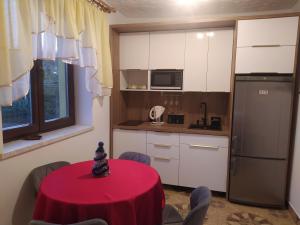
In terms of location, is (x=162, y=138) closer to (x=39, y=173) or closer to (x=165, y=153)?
(x=165, y=153)

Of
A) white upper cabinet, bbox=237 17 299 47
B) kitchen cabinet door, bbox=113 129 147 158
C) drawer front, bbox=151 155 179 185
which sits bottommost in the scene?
drawer front, bbox=151 155 179 185

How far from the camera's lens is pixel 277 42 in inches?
100

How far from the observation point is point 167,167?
3.12 meters

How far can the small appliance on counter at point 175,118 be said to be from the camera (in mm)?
3418

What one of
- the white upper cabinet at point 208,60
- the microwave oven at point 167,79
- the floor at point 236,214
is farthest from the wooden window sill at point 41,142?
the white upper cabinet at point 208,60

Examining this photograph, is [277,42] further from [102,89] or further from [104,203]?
[104,203]

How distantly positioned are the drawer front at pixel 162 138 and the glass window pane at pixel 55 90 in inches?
43.4

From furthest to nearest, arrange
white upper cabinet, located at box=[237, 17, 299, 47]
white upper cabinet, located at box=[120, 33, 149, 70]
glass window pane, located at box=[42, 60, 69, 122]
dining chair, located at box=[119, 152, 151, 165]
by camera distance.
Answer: white upper cabinet, located at box=[120, 33, 149, 70] < white upper cabinet, located at box=[237, 17, 299, 47] < glass window pane, located at box=[42, 60, 69, 122] < dining chair, located at box=[119, 152, 151, 165]

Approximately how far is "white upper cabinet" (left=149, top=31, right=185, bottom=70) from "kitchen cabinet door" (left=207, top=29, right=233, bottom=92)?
0.37 meters

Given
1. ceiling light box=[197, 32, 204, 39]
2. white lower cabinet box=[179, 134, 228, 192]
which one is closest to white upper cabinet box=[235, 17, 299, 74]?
ceiling light box=[197, 32, 204, 39]

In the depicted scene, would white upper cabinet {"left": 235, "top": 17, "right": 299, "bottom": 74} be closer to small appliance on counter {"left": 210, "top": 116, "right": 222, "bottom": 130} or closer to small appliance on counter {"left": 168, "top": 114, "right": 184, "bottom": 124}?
small appliance on counter {"left": 210, "top": 116, "right": 222, "bottom": 130}

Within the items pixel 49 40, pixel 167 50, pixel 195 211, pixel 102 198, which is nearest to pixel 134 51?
pixel 167 50

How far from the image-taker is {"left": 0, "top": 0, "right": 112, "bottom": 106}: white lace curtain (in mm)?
1479

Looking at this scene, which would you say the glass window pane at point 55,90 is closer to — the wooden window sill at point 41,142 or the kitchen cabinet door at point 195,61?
the wooden window sill at point 41,142
